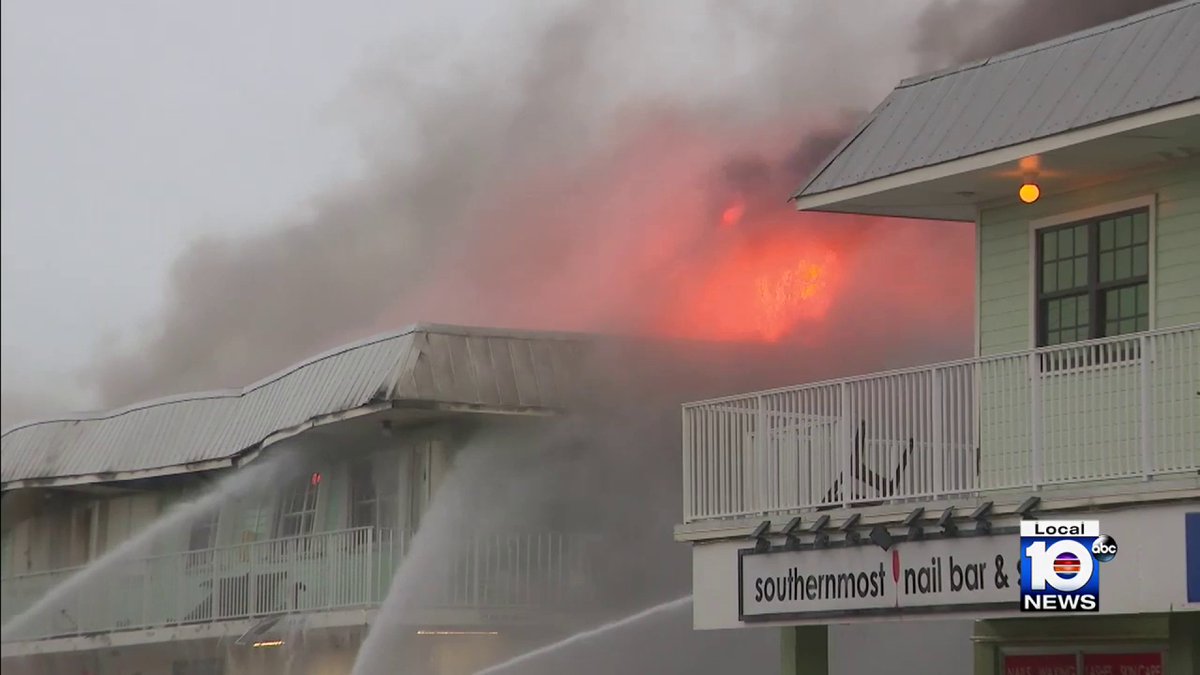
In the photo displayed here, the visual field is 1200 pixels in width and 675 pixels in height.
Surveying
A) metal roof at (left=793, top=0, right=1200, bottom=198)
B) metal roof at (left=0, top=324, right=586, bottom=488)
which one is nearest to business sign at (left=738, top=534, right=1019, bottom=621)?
metal roof at (left=793, top=0, right=1200, bottom=198)

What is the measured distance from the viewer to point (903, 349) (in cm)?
3203


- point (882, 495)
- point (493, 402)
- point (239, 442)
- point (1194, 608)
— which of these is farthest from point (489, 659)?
point (1194, 608)

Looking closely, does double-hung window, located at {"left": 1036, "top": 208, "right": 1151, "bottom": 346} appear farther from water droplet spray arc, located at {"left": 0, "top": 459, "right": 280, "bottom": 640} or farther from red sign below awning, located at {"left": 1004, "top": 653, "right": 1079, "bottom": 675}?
water droplet spray arc, located at {"left": 0, "top": 459, "right": 280, "bottom": 640}

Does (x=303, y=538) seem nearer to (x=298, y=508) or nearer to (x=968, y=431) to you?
(x=298, y=508)

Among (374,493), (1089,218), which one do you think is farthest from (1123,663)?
(374,493)

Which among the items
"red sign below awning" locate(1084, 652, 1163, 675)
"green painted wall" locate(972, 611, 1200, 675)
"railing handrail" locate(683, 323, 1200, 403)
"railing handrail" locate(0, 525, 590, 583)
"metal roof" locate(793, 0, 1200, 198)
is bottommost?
"red sign below awning" locate(1084, 652, 1163, 675)

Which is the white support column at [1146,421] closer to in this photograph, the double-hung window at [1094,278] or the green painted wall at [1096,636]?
the green painted wall at [1096,636]

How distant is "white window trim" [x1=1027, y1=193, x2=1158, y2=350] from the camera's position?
2045cm

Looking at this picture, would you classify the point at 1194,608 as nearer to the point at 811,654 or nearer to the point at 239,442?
the point at 811,654

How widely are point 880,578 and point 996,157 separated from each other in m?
4.00

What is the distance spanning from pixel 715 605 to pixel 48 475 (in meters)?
24.6

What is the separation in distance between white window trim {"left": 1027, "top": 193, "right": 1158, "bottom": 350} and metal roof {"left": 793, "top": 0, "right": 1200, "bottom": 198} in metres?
1.32

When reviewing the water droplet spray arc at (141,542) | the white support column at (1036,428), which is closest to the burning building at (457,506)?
the water droplet spray arc at (141,542)

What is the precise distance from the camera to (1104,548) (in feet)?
58.0
